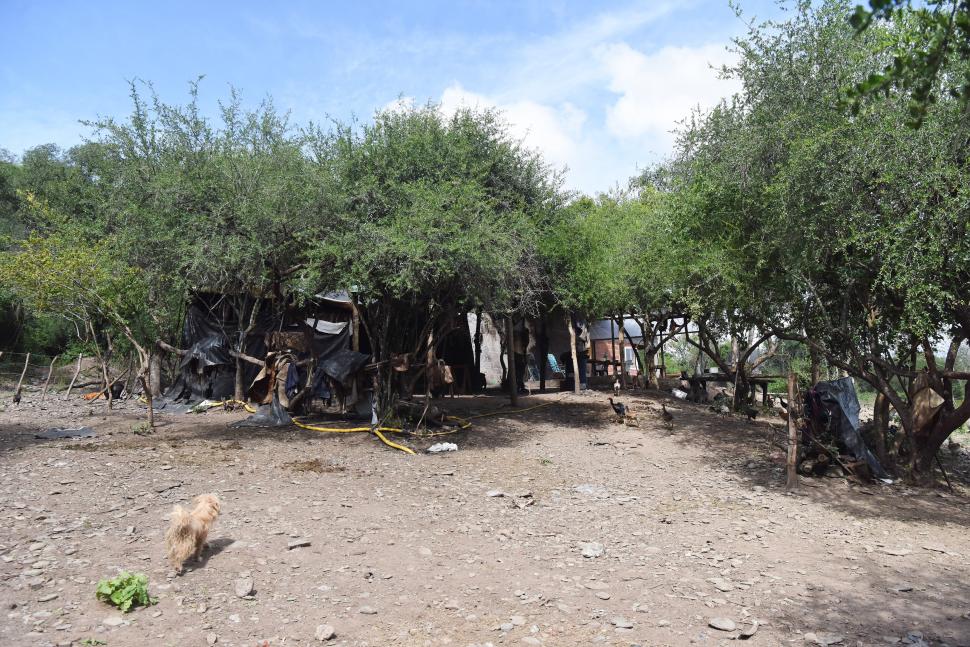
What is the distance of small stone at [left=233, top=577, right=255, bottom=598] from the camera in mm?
4809

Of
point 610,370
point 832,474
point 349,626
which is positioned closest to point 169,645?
point 349,626

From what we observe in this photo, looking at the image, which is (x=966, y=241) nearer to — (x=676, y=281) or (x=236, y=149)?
(x=676, y=281)

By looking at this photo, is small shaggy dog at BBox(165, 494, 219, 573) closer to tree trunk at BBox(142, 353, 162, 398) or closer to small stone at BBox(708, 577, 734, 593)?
small stone at BBox(708, 577, 734, 593)

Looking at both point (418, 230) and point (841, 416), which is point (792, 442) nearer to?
point (841, 416)

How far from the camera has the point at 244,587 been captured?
4883 mm

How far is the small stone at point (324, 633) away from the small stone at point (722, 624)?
8.63 ft

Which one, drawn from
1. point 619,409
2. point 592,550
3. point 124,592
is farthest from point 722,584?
point 619,409

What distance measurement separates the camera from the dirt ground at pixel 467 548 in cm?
447

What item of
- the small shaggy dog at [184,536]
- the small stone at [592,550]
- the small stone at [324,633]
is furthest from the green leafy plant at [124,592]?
the small stone at [592,550]

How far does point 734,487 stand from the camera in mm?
8977

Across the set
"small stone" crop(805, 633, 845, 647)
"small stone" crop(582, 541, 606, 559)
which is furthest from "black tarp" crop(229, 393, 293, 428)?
"small stone" crop(805, 633, 845, 647)

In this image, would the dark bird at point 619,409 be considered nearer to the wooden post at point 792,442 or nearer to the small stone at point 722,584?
the wooden post at point 792,442

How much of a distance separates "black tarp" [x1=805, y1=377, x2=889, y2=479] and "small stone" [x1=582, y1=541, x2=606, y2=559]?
489 centimetres

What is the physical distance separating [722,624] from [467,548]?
95.3 inches
